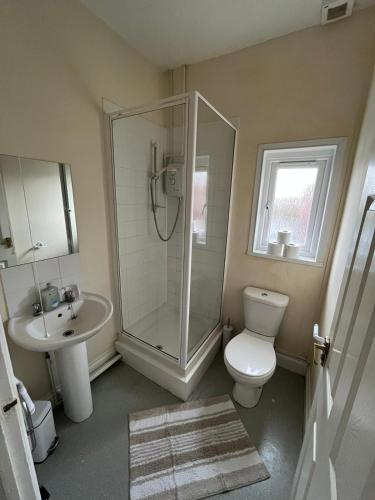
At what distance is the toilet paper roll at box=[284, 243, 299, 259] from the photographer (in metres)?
1.74

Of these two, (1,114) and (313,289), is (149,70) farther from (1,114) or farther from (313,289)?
(313,289)

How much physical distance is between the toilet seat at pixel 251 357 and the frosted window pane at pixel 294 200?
3.05ft

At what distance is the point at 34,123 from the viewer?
120cm

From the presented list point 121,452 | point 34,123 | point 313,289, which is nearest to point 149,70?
point 34,123

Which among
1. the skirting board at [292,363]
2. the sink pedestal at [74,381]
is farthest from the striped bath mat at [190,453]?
the skirting board at [292,363]

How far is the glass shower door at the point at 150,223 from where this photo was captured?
5.77 feet

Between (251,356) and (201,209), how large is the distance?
1.20m

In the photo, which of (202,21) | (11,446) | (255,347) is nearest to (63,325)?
(11,446)

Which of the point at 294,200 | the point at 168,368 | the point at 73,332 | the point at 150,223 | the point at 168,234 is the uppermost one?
the point at 294,200

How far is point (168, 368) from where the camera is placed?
5.57ft

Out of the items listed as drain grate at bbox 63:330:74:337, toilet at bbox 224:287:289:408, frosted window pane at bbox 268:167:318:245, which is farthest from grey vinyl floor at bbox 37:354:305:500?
frosted window pane at bbox 268:167:318:245

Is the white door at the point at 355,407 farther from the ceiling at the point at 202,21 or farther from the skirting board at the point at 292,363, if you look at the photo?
the ceiling at the point at 202,21

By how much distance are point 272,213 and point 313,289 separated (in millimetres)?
726

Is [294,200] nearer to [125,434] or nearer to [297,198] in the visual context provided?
[297,198]
